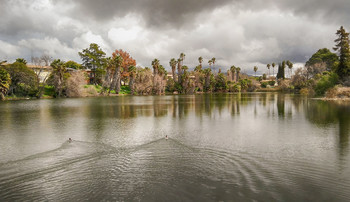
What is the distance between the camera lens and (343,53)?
212 feet

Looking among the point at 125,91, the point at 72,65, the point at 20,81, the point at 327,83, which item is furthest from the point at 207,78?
the point at 20,81

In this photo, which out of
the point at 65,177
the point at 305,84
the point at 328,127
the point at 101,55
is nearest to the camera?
the point at 65,177

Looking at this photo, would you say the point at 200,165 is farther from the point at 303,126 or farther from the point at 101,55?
the point at 101,55

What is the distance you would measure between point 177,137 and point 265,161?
712 cm

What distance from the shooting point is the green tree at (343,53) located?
6350cm

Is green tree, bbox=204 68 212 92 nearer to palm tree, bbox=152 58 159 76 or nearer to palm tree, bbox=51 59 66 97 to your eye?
palm tree, bbox=152 58 159 76

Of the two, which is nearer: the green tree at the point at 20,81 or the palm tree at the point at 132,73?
the green tree at the point at 20,81

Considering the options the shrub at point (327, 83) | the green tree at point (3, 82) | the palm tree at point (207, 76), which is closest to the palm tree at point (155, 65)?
the palm tree at point (207, 76)

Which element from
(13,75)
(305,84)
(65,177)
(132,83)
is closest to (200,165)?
(65,177)

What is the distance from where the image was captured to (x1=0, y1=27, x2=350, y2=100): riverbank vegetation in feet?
226

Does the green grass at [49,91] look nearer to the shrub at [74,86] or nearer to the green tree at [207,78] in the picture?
the shrub at [74,86]

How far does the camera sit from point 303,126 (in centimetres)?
2147

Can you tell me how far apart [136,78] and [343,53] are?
8138 centimetres

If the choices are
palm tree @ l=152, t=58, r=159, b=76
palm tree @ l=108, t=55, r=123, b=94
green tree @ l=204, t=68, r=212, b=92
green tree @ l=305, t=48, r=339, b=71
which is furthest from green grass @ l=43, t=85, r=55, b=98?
green tree @ l=305, t=48, r=339, b=71
